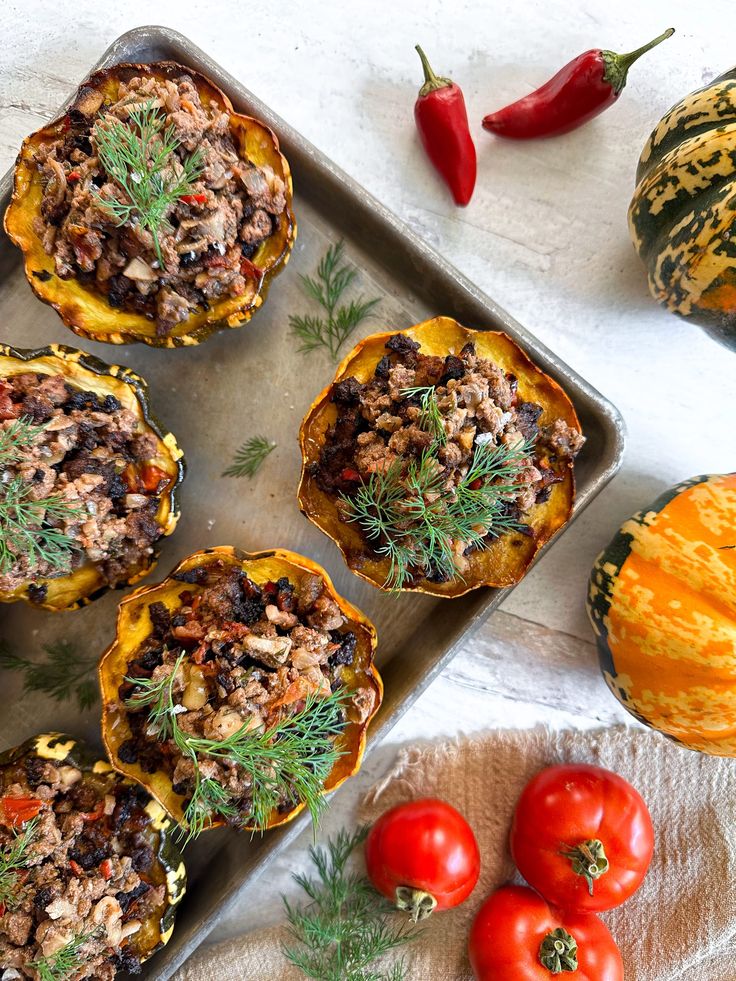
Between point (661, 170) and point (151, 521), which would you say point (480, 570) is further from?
point (661, 170)

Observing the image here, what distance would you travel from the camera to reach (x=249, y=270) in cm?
223

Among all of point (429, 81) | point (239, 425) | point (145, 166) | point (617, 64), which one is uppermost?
point (617, 64)

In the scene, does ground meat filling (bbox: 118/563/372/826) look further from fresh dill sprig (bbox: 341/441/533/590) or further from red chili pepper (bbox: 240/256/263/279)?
red chili pepper (bbox: 240/256/263/279)

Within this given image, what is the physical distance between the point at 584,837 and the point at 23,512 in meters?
1.96

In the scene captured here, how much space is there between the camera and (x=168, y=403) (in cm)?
259

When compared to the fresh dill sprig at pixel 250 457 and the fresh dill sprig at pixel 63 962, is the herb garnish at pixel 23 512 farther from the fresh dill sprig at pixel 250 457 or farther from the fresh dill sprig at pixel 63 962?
the fresh dill sprig at pixel 63 962

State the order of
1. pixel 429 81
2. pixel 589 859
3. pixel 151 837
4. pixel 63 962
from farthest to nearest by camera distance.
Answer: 1. pixel 429 81
2. pixel 589 859
3. pixel 151 837
4. pixel 63 962

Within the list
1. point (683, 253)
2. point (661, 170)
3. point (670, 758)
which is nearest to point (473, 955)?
point (670, 758)

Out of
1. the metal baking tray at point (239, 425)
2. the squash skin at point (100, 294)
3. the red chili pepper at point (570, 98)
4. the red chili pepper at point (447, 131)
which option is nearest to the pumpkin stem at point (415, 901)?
the metal baking tray at point (239, 425)

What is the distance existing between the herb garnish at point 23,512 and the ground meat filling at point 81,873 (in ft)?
2.13

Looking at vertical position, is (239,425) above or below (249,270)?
below

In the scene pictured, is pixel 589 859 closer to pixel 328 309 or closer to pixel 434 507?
pixel 434 507

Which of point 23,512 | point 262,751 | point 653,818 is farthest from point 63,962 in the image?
point 653,818

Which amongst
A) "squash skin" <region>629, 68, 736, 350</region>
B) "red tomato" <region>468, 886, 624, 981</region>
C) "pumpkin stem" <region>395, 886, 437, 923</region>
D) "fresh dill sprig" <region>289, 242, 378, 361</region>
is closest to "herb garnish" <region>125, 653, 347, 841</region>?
"pumpkin stem" <region>395, 886, 437, 923</region>
